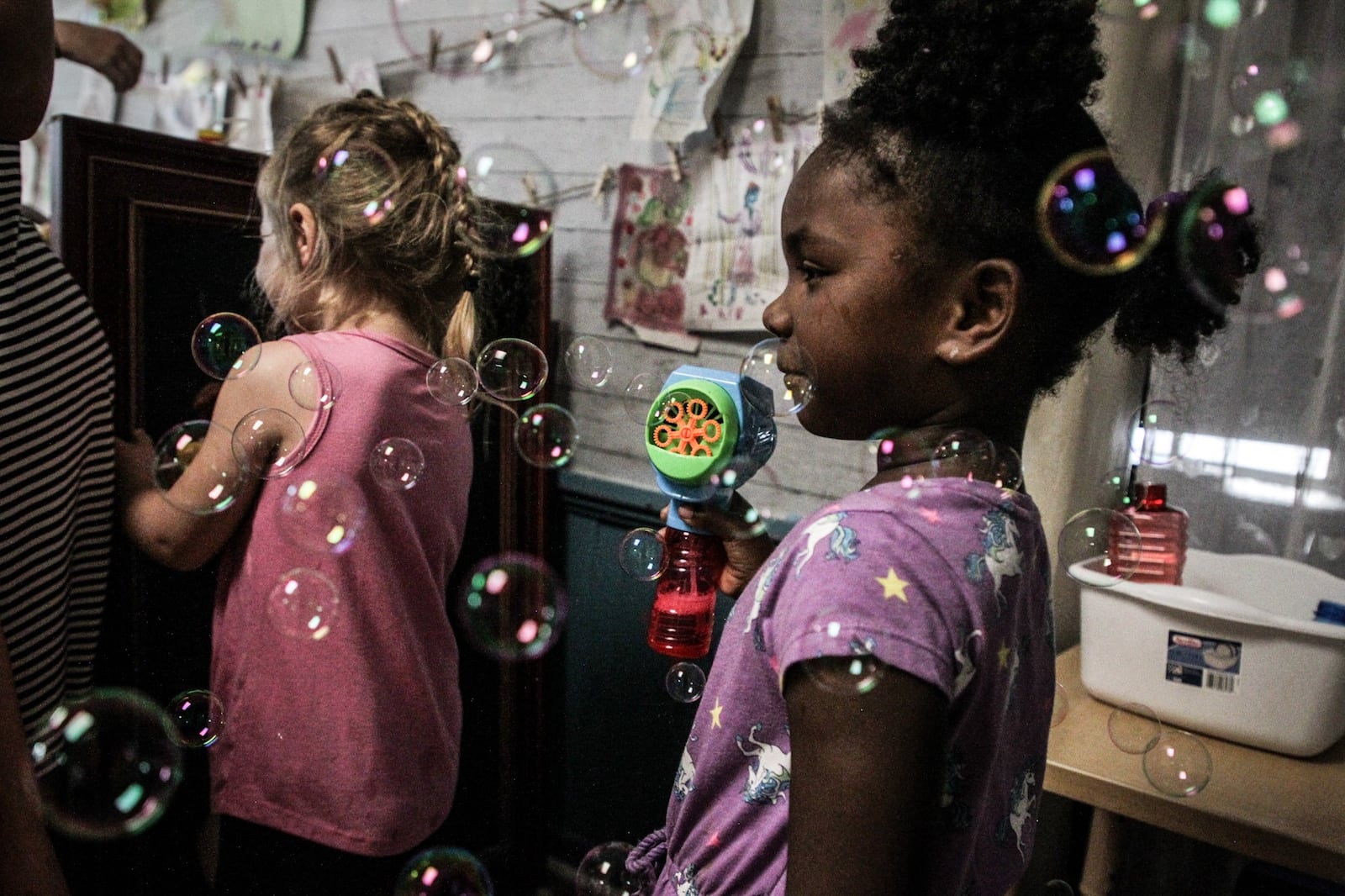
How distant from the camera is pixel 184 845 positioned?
122cm

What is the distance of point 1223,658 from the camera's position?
108 centimetres

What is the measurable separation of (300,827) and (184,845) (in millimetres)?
272

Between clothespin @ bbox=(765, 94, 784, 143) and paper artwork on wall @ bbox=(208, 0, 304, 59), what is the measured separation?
1.43 meters

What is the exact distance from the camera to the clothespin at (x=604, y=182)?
1.86m

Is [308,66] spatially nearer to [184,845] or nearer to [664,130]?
[664,130]

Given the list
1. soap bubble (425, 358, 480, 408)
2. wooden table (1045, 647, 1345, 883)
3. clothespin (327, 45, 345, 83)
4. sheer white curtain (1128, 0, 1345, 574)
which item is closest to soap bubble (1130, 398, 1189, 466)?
sheer white curtain (1128, 0, 1345, 574)

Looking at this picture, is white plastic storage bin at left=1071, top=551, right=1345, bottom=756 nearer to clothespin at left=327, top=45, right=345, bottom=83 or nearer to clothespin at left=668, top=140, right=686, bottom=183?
clothespin at left=668, top=140, right=686, bottom=183

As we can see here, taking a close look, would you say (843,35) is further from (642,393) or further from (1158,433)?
(1158,433)

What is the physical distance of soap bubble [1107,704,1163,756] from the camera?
1.07 meters

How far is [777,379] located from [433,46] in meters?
1.61

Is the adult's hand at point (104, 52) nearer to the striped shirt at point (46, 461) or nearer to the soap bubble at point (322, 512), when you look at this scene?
the striped shirt at point (46, 461)

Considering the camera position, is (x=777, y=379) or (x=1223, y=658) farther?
(x=1223, y=658)

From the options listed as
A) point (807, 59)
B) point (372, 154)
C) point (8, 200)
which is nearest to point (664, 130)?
point (807, 59)

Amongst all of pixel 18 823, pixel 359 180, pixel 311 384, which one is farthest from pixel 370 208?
pixel 18 823
